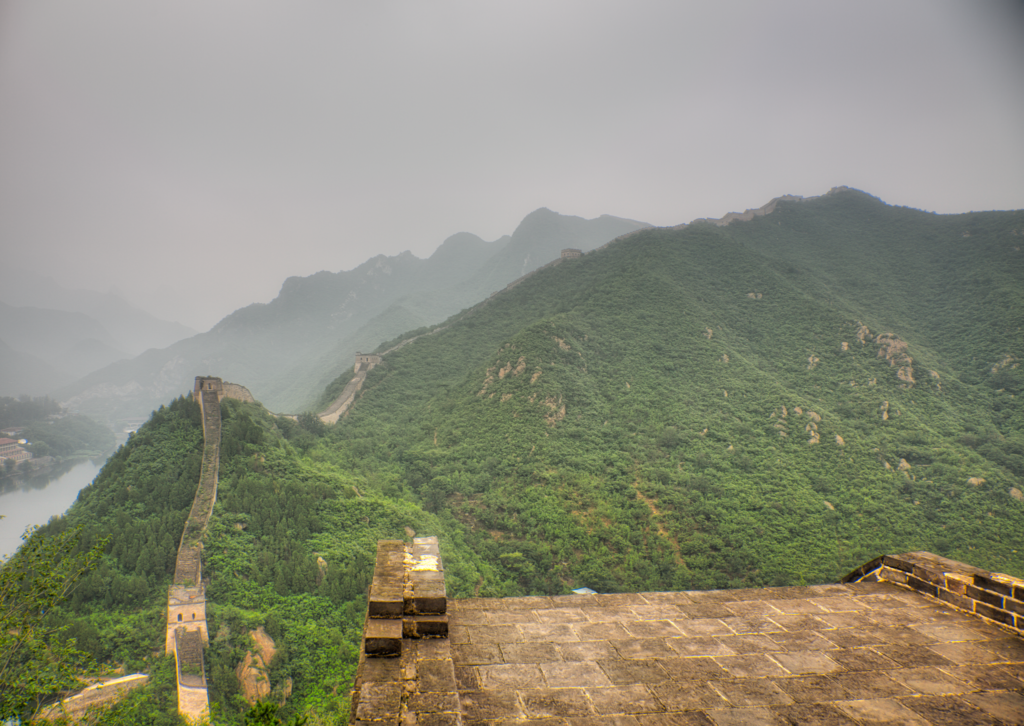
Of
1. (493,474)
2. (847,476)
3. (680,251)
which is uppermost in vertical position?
(680,251)

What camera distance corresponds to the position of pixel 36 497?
53.0 meters

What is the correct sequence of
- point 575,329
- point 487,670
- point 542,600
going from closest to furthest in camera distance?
point 487,670 → point 542,600 → point 575,329

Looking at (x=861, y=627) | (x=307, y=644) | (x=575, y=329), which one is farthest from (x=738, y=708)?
(x=575, y=329)

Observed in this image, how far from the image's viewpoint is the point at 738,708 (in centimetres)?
336

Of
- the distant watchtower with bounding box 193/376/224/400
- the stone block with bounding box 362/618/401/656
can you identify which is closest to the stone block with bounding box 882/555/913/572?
the stone block with bounding box 362/618/401/656

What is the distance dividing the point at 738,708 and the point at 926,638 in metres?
2.81

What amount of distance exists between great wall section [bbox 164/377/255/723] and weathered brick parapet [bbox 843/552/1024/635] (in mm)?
15632

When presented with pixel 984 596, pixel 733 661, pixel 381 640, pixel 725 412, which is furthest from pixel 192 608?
pixel 725 412

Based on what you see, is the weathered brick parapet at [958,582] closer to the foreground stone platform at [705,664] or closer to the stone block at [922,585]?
the stone block at [922,585]

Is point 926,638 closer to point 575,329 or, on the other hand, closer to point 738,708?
point 738,708

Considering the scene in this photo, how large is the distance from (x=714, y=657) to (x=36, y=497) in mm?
79623

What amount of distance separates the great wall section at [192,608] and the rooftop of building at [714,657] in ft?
39.0

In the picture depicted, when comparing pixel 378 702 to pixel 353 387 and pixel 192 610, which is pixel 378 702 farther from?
pixel 353 387

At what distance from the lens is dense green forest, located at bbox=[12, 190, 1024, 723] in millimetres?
14773
